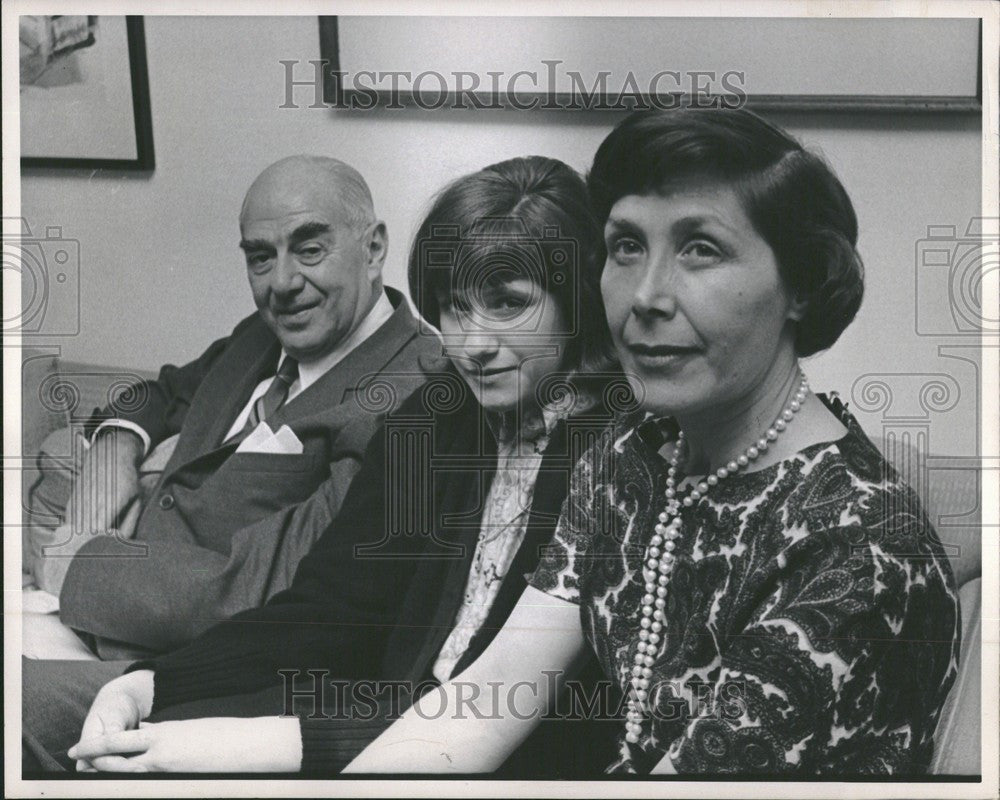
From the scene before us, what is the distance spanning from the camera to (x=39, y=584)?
2.39m

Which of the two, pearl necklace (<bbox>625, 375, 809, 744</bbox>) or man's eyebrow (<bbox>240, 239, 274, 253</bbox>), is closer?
pearl necklace (<bbox>625, 375, 809, 744</bbox>)

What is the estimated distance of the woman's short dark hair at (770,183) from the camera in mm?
2166

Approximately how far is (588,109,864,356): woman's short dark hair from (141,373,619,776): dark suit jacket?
1.36 feet

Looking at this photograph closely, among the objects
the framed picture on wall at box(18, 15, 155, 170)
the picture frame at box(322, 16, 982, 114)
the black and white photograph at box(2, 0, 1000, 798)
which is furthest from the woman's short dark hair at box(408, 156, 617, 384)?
the framed picture on wall at box(18, 15, 155, 170)

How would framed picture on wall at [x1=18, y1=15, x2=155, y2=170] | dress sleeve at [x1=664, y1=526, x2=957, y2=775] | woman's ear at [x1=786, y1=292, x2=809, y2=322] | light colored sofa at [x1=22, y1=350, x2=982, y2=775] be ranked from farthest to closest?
1. framed picture on wall at [x1=18, y1=15, x2=155, y2=170]
2. light colored sofa at [x1=22, y1=350, x2=982, y2=775]
3. woman's ear at [x1=786, y1=292, x2=809, y2=322]
4. dress sleeve at [x1=664, y1=526, x2=957, y2=775]

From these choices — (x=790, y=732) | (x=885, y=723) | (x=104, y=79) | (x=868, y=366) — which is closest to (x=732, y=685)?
(x=790, y=732)

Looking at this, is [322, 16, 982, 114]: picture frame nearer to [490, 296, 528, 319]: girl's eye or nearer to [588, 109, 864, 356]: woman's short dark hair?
[588, 109, 864, 356]: woman's short dark hair

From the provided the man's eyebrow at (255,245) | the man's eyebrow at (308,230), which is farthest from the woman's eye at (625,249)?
the man's eyebrow at (255,245)

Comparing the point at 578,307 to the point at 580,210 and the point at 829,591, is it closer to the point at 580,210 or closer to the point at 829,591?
the point at 580,210

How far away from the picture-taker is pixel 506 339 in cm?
230

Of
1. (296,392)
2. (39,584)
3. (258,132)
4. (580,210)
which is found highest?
(258,132)

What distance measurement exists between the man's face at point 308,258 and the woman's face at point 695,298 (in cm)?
46

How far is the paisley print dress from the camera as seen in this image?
2.10 metres

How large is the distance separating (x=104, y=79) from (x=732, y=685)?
1.58 metres
